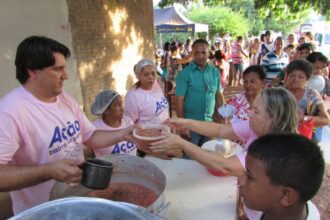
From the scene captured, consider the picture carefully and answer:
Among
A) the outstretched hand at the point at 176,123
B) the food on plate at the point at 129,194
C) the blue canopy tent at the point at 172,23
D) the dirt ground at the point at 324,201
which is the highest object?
the blue canopy tent at the point at 172,23

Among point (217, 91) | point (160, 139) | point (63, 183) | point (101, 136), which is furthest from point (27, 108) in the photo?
point (217, 91)

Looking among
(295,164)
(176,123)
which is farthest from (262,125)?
(176,123)

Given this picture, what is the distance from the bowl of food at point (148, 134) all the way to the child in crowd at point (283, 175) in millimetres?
644

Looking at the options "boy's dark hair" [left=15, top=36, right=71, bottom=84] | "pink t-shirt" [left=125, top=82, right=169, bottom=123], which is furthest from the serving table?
"boy's dark hair" [left=15, top=36, right=71, bottom=84]

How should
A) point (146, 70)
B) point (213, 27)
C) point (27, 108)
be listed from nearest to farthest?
point (27, 108) → point (146, 70) → point (213, 27)

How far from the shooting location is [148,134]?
Result: 1.84 metres

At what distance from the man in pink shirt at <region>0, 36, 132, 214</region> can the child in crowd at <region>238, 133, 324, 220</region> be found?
0.85 metres

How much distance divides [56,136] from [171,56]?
8067 mm

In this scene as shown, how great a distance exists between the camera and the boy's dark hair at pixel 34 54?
1612mm

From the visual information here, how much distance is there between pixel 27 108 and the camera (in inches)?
62.6

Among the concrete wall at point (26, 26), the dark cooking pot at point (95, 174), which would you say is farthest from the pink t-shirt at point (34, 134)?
the concrete wall at point (26, 26)

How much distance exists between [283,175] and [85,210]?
81 cm

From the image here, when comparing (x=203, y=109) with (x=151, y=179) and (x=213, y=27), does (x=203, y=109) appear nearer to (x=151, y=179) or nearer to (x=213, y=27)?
(x=151, y=179)

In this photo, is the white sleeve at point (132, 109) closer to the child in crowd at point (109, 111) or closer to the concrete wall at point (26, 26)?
the child in crowd at point (109, 111)
